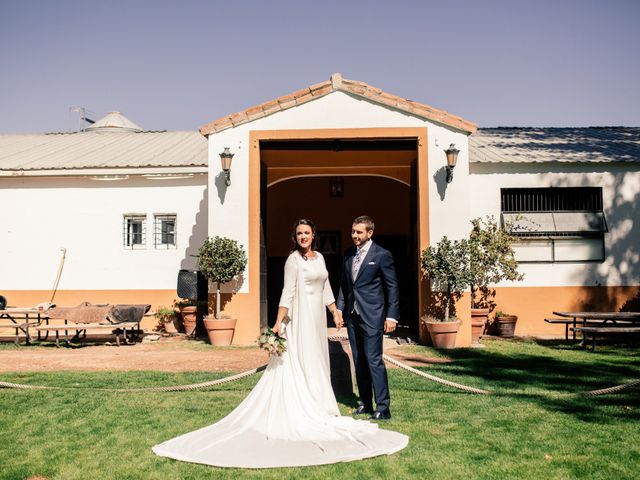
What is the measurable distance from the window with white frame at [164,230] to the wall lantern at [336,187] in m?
5.86

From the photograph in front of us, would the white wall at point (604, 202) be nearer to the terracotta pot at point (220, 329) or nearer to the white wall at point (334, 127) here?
the white wall at point (334, 127)

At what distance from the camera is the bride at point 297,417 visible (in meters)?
4.66

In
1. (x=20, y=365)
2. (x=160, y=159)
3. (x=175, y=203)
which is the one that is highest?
(x=160, y=159)

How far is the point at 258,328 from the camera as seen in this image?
460 inches

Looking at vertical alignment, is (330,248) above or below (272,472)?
above

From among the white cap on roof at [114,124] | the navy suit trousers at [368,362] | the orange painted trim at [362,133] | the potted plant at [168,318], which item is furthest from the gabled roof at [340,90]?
the white cap on roof at [114,124]

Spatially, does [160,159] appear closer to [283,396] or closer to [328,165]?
[328,165]

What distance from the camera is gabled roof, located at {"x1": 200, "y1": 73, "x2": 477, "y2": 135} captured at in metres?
11.6

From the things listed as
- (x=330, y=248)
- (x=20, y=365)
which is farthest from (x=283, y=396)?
(x=330, y=248)

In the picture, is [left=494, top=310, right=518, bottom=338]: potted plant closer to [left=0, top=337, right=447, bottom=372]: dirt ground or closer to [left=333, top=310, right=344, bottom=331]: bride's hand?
[left=0, top=337, right=447, bottom=372]: dirt ground

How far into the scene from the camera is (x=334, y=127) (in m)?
11.7

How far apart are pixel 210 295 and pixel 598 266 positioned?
838 centimetres

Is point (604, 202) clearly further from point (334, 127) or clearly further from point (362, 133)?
point (334, 127)

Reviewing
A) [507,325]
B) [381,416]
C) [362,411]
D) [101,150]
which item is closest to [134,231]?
[101,150]
